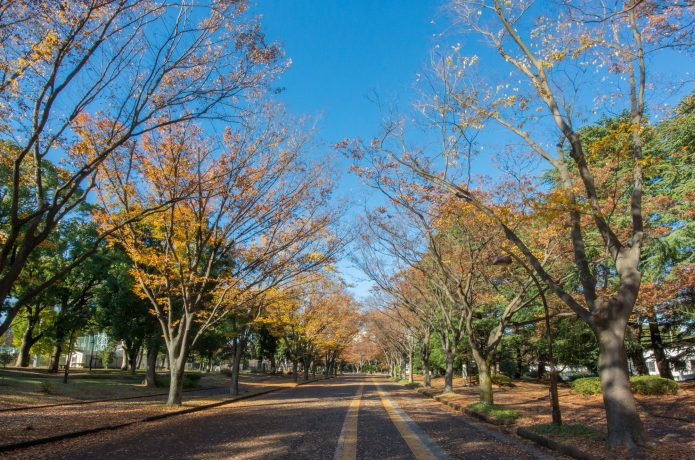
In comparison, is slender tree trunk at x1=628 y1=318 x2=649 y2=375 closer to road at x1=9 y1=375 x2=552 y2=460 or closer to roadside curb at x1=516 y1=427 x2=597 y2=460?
road at x1=9 y1=375 x2=552 y2=460

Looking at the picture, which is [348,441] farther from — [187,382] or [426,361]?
[426,361]

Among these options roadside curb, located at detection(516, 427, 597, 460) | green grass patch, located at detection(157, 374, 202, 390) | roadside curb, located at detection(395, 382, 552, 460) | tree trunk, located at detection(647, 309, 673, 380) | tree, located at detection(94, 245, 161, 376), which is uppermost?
tree, located at detection(94, 245, 161, 376)

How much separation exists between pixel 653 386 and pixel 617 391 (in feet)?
40.6

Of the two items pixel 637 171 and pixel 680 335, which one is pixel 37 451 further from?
pixel 680 335

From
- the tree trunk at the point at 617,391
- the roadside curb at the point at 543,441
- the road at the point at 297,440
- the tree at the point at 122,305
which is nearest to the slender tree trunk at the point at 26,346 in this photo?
the tree at the point at 122,305

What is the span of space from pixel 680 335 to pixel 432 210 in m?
16.7

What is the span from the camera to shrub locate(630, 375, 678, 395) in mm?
16781

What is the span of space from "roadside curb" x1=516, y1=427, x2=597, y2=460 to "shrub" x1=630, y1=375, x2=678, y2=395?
1026 cm

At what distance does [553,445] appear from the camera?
25.4 ft

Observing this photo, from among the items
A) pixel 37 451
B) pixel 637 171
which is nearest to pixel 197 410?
pixel 37 451

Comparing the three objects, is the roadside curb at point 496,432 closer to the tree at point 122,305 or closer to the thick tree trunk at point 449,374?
the thick tree trunk at point 449,374

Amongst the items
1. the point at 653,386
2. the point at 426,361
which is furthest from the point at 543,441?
the point at 426,361

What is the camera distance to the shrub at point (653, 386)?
16.8 m

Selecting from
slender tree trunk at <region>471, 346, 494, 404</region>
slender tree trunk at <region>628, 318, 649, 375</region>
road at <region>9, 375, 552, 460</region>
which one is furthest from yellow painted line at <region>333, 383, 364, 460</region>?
slender tree trunk at <region>628, 318, 649, 375</region>
